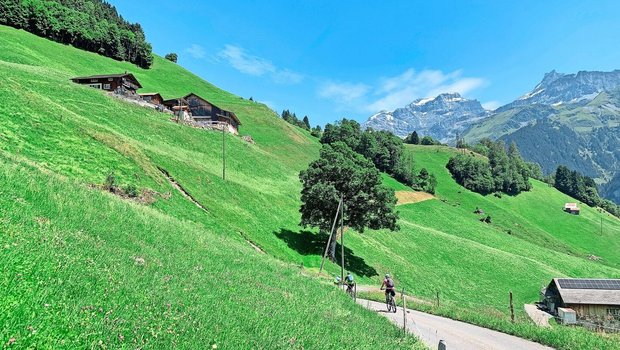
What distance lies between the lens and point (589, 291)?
54.2m

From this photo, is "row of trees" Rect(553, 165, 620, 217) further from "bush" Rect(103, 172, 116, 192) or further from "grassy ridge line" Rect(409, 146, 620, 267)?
"bush" Rect(103, 172, 116, 192)

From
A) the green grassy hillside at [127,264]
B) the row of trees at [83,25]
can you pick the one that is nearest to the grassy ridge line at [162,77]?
the row of trees at [83,25]

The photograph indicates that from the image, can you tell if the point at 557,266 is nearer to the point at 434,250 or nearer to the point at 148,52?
the point at 434,250

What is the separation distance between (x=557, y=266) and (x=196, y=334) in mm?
90346

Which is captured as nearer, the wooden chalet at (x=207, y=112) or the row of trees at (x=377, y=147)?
the wooden chalet at (x=207, y=112)

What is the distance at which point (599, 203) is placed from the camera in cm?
17838

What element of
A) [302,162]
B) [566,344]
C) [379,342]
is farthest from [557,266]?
[379,342]

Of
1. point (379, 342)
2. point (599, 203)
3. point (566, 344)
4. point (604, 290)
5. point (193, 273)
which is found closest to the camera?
point (379, 342)

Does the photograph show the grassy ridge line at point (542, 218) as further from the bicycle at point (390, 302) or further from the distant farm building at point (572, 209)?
the bicycle at point (390, 302)

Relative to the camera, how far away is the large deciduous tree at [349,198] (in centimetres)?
4862

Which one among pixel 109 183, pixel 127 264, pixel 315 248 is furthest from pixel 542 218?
pixel 127 264

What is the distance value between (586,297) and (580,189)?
152870mm

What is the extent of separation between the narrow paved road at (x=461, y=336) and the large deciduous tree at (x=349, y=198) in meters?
24.3

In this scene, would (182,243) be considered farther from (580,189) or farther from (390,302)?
(580,189)
